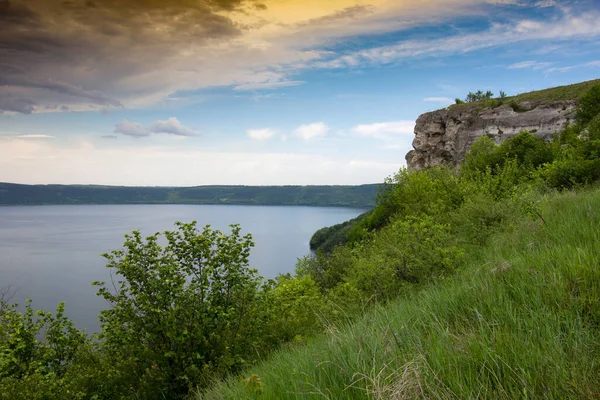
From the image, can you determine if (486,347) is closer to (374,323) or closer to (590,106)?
(374,323)

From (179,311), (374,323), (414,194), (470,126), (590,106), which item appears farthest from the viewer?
(470,126)

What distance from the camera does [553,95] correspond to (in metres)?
63.2

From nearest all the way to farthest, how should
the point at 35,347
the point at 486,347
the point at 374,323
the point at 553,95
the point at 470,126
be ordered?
the point at 486,347, the point at 374,323, the point at 35,347, the point at 553,95, the point at 470,126

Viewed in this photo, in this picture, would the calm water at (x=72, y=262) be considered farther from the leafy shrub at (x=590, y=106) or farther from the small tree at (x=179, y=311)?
the leafy shrub at (x=590, y=106)

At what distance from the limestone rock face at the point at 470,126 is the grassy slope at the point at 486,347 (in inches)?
2420

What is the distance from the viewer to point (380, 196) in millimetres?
52906

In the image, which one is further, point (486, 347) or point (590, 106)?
point (590, 106)

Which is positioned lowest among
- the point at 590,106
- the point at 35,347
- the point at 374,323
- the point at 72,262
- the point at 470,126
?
the point at 72,262

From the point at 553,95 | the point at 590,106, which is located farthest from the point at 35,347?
the point at 553,95

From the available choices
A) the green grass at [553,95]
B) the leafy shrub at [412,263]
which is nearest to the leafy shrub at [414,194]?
the leafy shrub at [412,263]

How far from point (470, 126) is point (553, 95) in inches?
554

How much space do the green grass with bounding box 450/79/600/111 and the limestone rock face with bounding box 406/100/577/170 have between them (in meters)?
1.42

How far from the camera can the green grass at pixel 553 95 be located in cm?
5944

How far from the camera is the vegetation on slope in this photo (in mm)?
2355
